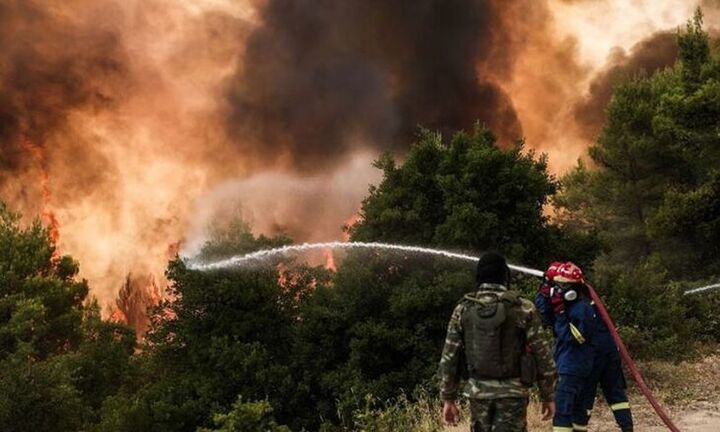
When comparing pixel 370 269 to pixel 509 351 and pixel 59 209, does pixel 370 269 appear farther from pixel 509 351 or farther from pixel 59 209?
pixel 59 209

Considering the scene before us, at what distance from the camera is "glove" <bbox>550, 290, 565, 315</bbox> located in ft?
21.8

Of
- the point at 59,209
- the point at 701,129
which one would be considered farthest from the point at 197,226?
the point at 701,129

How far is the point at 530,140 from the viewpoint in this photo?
4994 cm

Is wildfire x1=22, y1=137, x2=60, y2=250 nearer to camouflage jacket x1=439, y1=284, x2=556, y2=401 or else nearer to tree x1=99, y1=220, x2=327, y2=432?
tree x1=99, y1=220, x2=327, y2=432

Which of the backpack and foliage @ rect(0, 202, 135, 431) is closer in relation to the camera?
the backpack

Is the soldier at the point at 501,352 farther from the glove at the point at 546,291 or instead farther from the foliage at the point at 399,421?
the foliage at the point at 399,421

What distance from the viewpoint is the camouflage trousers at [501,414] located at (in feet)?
16.4

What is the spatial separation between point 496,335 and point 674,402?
7167mm

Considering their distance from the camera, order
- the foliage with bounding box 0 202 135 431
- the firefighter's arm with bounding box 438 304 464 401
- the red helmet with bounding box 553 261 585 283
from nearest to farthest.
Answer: the firefighter's arm with bounding box 438 304 464 401 < the red helmet with bounding box 553 261 585 283 < the foliage with bounding box 0 202 135 431

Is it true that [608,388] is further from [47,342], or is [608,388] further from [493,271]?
[47,342]

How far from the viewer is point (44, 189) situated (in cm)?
4784

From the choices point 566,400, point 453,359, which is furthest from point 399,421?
point 453,359

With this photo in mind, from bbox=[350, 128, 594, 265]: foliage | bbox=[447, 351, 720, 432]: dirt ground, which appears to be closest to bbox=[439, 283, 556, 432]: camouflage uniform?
bbox=[447, 351, 720, 432]: dirt ground

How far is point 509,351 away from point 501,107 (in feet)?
162
